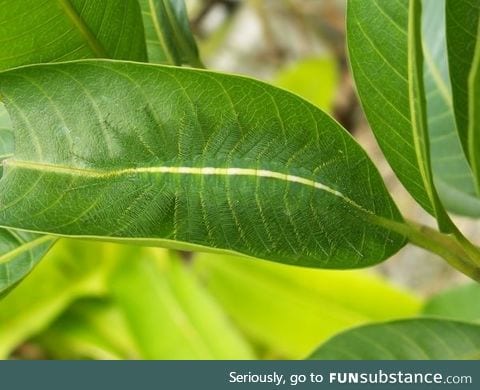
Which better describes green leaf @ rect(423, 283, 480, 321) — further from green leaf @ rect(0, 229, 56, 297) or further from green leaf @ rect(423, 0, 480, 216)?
green leaf @ rect(0, 229, 56, 297)

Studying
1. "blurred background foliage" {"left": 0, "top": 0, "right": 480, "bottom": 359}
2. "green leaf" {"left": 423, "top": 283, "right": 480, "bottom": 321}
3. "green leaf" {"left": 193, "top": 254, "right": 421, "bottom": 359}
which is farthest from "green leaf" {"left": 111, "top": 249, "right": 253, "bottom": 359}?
"green leaf" {"left": 423, "top": 283, "right": 480, "bottom": 321}

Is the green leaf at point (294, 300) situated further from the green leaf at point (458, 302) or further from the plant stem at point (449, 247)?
the plant stem at point (449, 247)

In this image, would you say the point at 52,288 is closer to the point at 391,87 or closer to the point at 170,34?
the point at 170,34

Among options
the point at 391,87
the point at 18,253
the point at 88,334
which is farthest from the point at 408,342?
the point at 88,334
